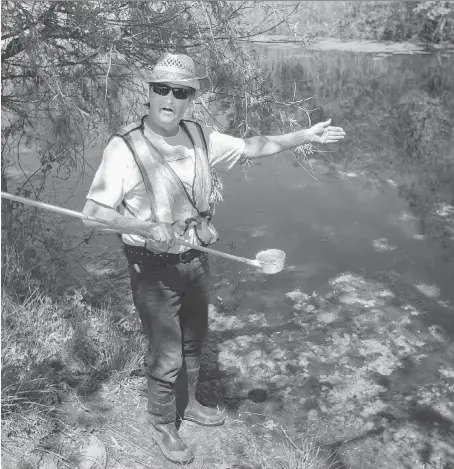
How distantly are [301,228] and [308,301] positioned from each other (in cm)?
180

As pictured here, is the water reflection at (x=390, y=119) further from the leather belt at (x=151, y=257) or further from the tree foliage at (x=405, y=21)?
the tree foliage at (x=405, y=21)

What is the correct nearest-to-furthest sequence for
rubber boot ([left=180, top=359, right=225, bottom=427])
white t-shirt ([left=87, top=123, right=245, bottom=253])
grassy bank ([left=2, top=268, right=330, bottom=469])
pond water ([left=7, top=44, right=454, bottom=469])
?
1. white t-shirt ([left=87, top=123, right=245, bottom=253])
2. grassy bank ([left=2, top=268, right=330, bottom=469])
3. rubber boot ([left=180, top=359, right=225, bottom=427])
4. pond water ([left=7, top=44, right=454, bottom=469])

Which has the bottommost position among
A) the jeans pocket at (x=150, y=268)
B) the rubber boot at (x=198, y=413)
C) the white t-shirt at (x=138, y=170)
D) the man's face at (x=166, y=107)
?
the rubber boot at (x=198, y=413)

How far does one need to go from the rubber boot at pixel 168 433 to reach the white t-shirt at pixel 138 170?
0.83 metres

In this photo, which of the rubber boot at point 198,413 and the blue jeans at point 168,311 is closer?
the blue jeans at point 168,311

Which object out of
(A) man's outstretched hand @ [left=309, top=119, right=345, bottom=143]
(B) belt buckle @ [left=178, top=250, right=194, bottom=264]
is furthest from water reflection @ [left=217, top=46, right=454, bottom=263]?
(B) belt buckle @ [left=178, top=250, right=194, bottom=264]

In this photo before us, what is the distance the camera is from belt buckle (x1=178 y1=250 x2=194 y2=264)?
255cm

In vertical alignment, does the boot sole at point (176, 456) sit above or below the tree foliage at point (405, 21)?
below

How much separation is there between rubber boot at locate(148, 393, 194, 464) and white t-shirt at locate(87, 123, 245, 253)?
0.83 m

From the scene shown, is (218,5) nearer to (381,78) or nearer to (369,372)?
(369,372)

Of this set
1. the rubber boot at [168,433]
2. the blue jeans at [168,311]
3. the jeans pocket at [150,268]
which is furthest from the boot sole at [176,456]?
the jeans pocket at [150,268]

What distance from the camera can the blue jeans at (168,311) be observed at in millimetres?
2541

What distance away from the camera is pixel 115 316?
13.8 feet

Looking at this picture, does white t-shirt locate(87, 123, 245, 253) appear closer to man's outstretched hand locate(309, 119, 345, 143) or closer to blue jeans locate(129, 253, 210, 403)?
blue jeans locate(129, 253, 210, 403)
